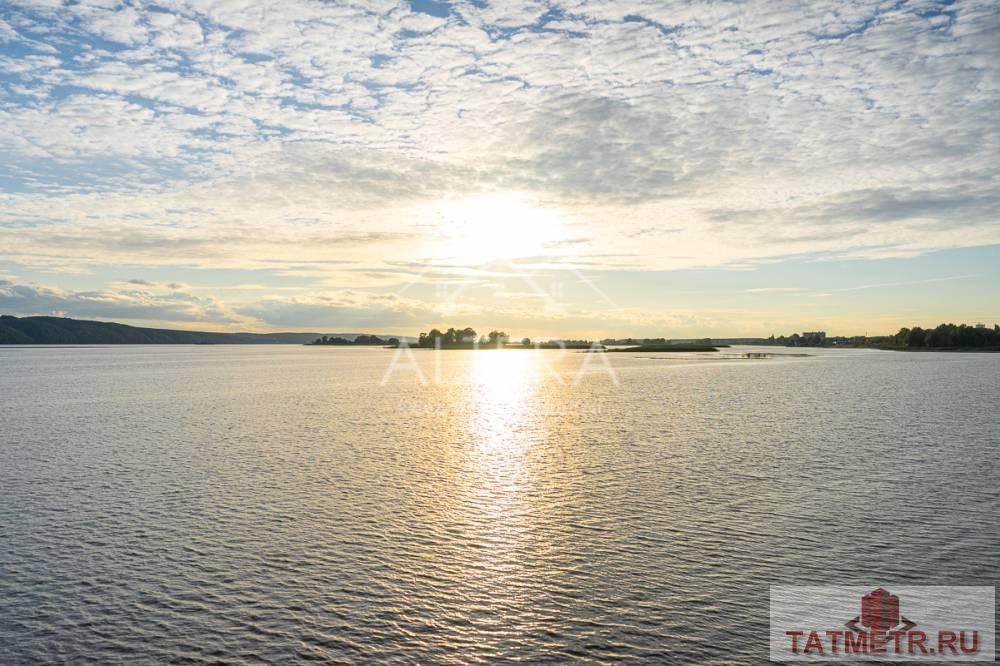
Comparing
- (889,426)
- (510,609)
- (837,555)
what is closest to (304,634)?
(510,609)

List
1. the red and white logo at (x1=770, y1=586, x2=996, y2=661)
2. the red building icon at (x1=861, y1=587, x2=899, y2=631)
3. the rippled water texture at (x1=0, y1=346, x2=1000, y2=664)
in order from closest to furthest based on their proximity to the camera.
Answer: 1. the red and white logo at (x1=770, y1=586, x2=996, y2=661)
2. the rippled water texture at (x1=0, y1=346, x2=1000, y2=664)
3. the red building icon at (x1=861, y1=587, x2=899, y2=631)

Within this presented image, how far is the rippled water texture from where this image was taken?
18625 millimetres

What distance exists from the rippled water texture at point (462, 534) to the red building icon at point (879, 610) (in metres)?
1.19

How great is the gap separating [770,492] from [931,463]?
15355 millimetres

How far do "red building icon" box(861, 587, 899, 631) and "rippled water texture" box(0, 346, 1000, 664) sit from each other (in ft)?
3.90

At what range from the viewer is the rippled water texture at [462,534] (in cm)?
1862

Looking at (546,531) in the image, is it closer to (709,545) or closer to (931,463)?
(709,545)

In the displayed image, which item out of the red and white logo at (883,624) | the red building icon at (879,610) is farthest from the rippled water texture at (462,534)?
the red building icon at (879,610)

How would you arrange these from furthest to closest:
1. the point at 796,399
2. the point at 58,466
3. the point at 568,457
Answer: the point at 796,399, the point at 568,457, the point at 58,466

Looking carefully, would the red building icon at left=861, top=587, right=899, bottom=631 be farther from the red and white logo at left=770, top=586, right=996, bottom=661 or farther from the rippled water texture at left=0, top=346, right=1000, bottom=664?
the rippled water texture at left=0, top=346, right=1000, bottom=664

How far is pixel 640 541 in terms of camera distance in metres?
26.6

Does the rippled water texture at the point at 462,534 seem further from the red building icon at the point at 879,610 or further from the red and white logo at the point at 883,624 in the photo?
the red building icon at the point at 879,610

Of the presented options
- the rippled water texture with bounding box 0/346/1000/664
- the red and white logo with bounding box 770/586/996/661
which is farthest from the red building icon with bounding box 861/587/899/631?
the rippled water texture with bounding box 0/346/1000/664

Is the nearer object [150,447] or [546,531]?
[546,531]
